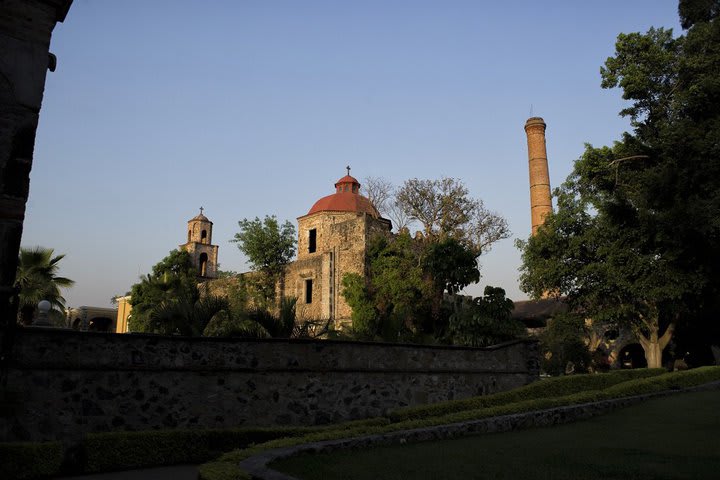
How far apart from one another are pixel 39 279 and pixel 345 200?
907 inches

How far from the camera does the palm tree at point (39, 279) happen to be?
55.3 ft

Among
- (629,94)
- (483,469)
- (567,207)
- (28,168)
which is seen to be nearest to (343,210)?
(567,207)

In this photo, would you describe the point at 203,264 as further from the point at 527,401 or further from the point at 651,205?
the point at 527,401

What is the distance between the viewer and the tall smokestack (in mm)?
44562

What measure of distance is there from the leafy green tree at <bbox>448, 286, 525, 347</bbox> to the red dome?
731 inches

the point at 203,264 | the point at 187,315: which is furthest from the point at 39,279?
the point at 203,264

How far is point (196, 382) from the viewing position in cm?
932

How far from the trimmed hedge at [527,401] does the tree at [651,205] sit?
170 inches

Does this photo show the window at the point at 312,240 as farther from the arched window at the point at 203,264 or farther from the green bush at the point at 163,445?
the green bush at the point at 163,445

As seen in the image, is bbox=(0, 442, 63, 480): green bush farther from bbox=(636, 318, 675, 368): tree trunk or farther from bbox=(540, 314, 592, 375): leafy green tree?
bbox=(636, 318, 675, 368): tree trunk

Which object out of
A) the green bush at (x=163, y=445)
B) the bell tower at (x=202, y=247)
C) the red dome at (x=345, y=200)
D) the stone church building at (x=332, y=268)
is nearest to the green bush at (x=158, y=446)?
the green bush at (x=163, y=445)

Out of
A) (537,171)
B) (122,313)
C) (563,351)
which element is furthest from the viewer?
(122,313)

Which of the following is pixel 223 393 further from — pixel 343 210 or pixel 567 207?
pixel 343 210

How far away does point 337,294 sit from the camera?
30.8m
